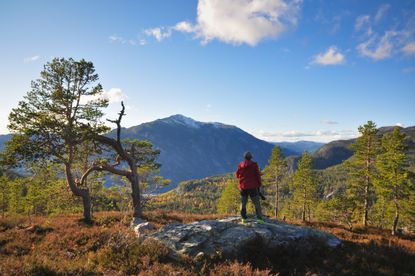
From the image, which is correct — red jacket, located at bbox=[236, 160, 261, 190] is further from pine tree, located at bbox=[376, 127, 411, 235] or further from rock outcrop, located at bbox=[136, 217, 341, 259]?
pine tree, located at bbox=[376, 127, 411, 235]

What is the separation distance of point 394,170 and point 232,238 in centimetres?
2783

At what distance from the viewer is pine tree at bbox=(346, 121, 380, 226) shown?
31656 millimetres

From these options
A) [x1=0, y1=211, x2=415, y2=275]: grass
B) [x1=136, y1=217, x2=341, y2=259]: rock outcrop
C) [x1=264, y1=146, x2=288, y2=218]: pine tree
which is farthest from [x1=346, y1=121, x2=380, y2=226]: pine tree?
[x1=136, y1=217, x2=341, y2=259]: rock outcrop

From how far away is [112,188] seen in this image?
35688 millimetres

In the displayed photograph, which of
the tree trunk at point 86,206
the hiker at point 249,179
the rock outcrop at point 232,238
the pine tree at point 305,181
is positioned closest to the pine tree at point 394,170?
the pine tree at point 305,181

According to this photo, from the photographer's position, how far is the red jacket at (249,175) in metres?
11.6

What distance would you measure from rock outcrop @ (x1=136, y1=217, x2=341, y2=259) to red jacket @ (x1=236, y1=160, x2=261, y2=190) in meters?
1.57

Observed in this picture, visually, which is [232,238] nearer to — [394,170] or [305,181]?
[394,170]

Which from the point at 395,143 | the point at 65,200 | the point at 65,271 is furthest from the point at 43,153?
the point at 395,143

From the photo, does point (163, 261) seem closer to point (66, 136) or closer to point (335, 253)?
point (335, 253)

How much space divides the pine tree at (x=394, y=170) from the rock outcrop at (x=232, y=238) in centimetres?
2347

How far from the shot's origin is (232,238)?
32.1 feet

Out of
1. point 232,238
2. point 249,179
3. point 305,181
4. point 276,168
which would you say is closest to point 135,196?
point 249,179

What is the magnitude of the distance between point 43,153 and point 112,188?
67.6ft
